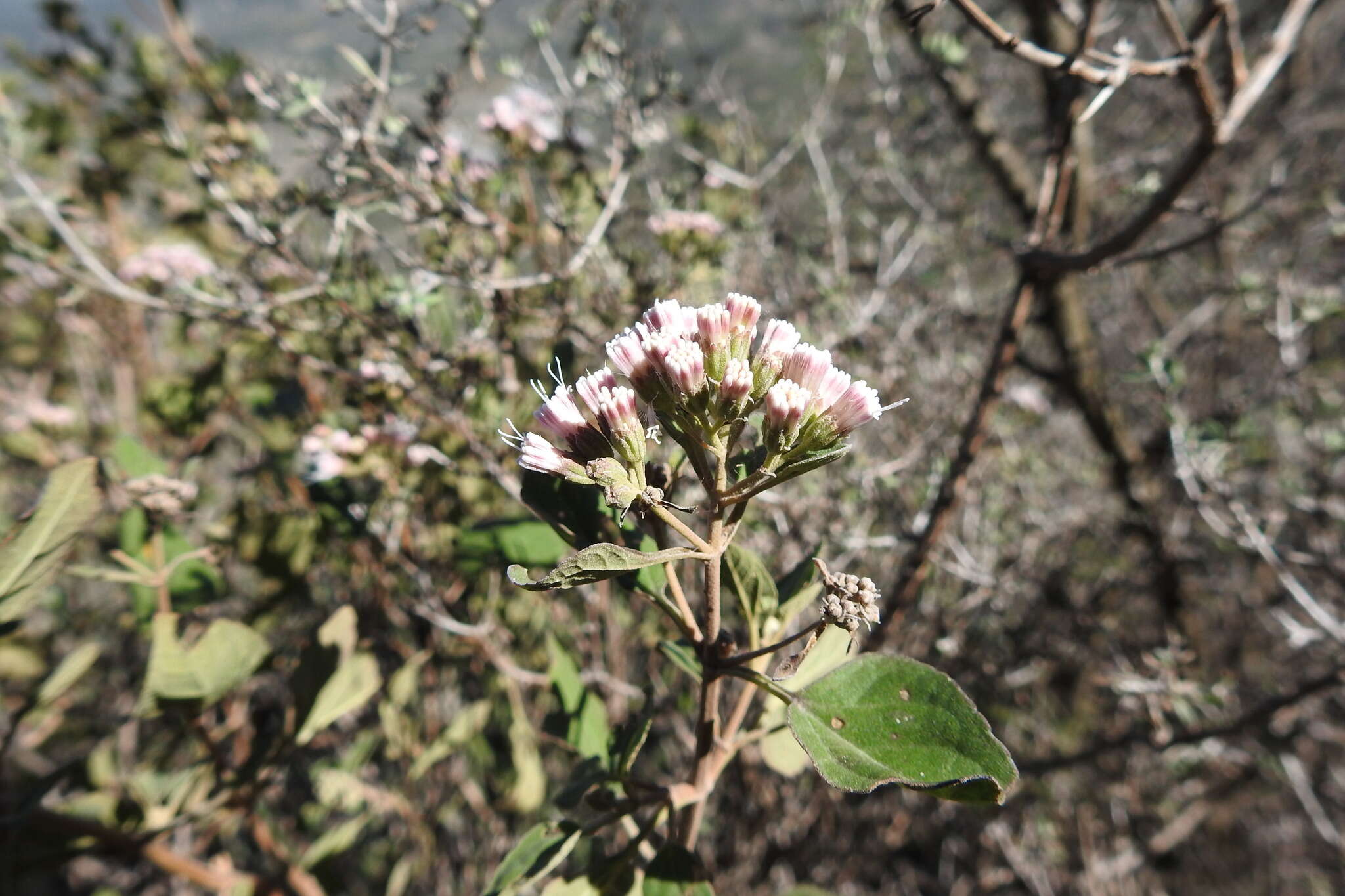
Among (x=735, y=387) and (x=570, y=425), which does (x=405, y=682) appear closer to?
(x=570, y=425)

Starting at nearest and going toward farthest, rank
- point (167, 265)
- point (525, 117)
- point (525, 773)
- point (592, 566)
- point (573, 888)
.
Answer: point (592, 566) < point (573, 888) < point (525, 773) < point (525, 117) < point (167, 265)

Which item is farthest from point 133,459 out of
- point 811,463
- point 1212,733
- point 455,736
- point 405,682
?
point 1212,733

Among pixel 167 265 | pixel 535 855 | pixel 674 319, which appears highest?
pixel 167 265

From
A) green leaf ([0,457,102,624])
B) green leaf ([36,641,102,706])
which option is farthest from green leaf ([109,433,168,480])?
green leaf ([0,457,102,624])

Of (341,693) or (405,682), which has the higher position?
(341,693)

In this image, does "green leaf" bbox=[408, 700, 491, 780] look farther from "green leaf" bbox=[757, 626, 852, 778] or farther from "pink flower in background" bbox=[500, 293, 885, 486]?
"pink flower in background" bbox=[500, 293, 885, 486]

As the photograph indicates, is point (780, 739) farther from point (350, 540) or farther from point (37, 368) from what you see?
point (37, 368)
